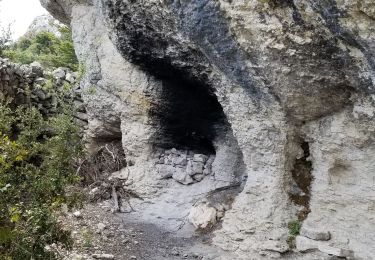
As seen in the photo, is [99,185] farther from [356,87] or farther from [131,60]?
[356,87]

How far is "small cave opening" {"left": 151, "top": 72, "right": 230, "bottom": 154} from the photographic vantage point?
762 centimetres

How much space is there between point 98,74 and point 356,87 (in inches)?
206

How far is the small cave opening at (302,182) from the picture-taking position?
5777 millimetres

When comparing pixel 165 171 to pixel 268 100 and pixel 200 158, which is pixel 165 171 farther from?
pixel 268 100

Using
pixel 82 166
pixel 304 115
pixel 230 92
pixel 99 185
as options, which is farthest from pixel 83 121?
pixel 304 115

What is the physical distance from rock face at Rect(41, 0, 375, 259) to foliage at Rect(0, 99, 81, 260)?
5.34 feet

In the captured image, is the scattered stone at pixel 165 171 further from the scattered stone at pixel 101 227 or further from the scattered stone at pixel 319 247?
the scattered stone at pixel 319 247

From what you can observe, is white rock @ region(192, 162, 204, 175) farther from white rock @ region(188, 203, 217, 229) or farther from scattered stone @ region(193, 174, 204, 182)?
white rock @ region(188, 203, 217, 229)

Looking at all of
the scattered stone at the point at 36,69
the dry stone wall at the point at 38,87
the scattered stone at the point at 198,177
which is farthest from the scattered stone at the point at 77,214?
the scattered stone at the point at 36,69

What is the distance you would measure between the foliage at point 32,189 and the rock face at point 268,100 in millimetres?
1626

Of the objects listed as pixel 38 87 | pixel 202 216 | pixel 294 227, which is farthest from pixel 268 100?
pixel 38 87

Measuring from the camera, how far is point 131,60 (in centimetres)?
758

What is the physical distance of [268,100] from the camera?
18.5 feet

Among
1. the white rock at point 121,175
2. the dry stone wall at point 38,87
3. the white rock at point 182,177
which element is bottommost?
the white rock at point 121,175
